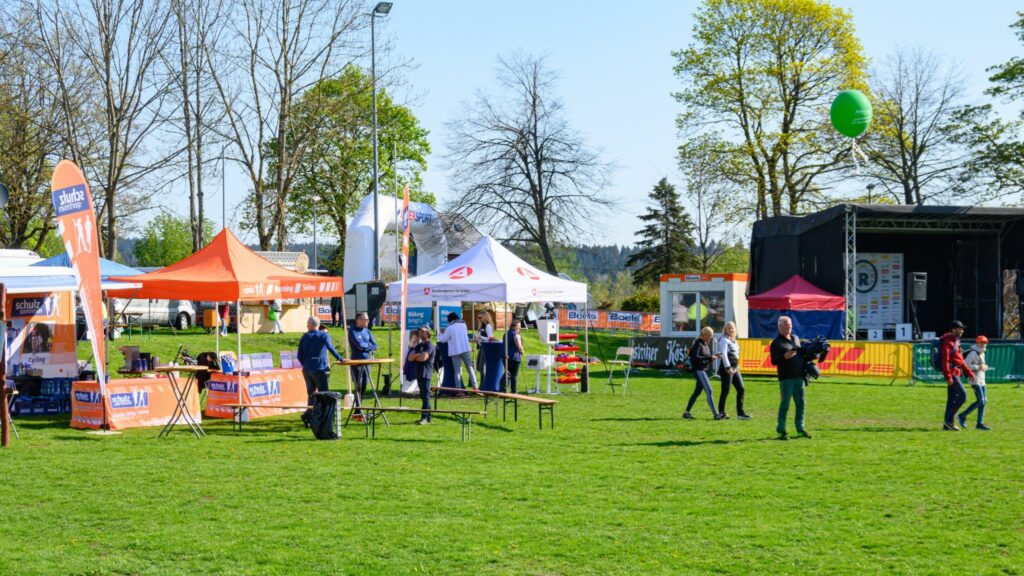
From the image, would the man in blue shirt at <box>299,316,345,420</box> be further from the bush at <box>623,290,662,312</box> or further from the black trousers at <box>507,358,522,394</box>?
the bush at <box>623,290,662,312</box>

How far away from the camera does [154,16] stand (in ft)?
91.5

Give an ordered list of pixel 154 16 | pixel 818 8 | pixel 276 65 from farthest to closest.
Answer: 1. pixel 818 8
2. pixel 276 65
3. pixel 154 16

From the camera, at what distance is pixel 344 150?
41.3m

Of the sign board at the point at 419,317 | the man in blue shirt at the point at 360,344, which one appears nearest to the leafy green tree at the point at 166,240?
the sign board at the point at 419,317

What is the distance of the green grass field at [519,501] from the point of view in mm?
7480

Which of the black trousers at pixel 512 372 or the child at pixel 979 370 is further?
the black trousers at pixel 512 372

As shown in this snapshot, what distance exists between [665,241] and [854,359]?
3853 centimetres

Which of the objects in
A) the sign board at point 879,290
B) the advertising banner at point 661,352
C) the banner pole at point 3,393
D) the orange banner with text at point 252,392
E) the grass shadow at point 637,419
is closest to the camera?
the banner pole at point 3,393

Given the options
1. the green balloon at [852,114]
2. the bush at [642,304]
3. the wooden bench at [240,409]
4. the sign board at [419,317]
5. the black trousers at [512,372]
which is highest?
the green balloon at [852,114]

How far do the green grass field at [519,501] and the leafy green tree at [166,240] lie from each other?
75.2 meters

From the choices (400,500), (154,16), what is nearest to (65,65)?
(154,16)

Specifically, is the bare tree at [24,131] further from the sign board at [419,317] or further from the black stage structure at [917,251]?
the black stage structure at [917,251]

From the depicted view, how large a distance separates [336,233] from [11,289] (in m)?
40.5

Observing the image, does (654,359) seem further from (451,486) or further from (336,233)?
(336,233)
